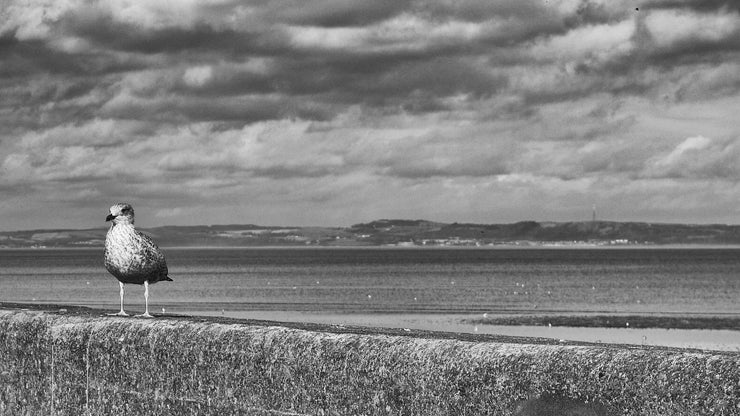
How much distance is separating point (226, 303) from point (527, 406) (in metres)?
68.9

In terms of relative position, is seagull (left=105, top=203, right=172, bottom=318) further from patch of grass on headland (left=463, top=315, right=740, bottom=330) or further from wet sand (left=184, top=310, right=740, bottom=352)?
patch of grass on headland (left=463, top=315, right=740, bottom=330)

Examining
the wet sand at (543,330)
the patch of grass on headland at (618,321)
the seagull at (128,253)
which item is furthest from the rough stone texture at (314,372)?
the patch of grass on headland at (618,321)

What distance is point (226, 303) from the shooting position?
72.6m

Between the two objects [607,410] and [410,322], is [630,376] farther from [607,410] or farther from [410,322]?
[410,322]

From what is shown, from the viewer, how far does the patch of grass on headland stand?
172 feet

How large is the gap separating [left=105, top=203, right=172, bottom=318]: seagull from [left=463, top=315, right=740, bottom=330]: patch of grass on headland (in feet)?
153

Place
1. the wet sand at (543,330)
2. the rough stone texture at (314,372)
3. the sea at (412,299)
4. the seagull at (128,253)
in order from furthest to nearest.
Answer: the sea at (412,299) → the wet sand at (543,330) → the seagull at (128,253) → the rough stone texture at (314,372)

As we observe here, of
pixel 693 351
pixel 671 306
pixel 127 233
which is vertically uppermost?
pixel 127 233

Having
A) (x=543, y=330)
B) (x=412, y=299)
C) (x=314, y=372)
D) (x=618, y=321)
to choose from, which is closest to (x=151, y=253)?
(x=314, y=372)

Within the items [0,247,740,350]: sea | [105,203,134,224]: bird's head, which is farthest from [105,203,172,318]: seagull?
[0,247,740,350]: sea

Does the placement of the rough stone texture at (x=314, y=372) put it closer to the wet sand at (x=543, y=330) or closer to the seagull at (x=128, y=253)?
the seagull at (x=128, y=253)

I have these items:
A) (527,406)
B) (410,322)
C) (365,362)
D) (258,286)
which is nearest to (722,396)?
(527,406)

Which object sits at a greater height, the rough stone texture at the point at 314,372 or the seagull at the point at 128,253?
the seagull at the point at 128,253

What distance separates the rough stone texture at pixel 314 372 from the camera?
14.6 ft
